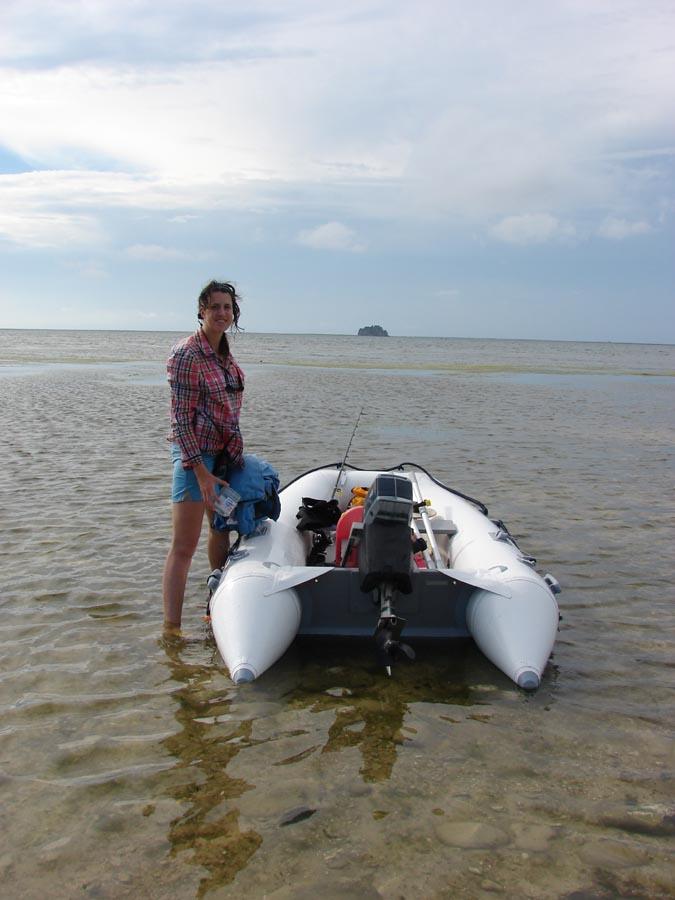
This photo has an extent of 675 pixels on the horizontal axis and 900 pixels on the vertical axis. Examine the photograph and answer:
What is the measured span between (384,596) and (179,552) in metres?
1.29

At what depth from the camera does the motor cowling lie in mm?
3523

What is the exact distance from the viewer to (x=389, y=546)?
3.53m

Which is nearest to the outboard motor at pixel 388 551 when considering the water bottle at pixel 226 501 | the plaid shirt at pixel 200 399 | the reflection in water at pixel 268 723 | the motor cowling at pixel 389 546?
the motor cowling at pixel 389 546

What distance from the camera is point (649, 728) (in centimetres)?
324

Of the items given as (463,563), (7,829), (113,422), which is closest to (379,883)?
(7,829)

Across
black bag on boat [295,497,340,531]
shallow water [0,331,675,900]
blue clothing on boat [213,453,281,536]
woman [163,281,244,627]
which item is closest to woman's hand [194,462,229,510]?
woman [163,281,244,627]

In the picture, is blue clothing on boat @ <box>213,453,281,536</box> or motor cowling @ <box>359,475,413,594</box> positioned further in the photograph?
blue clothing on boat @ <box>213,453,281,536</box>

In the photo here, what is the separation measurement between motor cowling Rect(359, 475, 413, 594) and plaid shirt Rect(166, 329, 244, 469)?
103 centimetres

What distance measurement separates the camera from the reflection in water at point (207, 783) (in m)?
2.37

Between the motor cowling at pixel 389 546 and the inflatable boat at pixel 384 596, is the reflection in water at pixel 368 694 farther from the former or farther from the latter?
the motor cowling at pixel 389 546

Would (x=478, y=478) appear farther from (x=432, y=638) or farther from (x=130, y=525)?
(x=432, y=638)

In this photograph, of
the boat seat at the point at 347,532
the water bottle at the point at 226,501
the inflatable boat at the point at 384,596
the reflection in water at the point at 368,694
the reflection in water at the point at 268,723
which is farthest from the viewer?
the boat seat at the point at 347,532

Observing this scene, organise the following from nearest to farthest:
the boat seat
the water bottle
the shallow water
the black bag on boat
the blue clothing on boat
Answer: the shallow water
the water bottle
the blue clothing on boat
the boat seat
the black bag on boat

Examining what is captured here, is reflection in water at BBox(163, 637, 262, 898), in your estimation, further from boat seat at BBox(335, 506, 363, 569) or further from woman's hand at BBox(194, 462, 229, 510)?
boat seat at BBox(335, 506, 363, 569)
